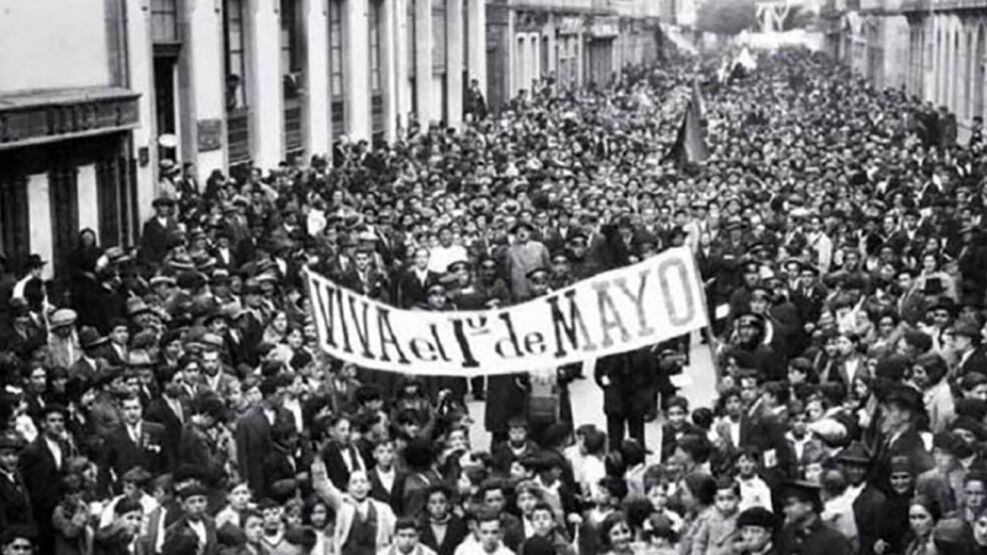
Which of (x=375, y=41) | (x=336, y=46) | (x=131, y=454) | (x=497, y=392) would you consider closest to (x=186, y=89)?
(x=336, y=46)

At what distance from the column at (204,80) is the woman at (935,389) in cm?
1616

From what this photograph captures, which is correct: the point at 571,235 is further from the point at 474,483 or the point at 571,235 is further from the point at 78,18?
the point at 474,483

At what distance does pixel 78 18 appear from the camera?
69.8 ft

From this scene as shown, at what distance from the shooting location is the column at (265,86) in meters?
29.0

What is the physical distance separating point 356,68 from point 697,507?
2678cm

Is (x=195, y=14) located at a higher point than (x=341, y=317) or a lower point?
higher

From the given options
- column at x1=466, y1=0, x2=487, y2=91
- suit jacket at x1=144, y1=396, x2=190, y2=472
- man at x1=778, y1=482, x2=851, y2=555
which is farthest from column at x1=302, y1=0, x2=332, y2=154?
man at x1=778, y1=482, x2=851, y2=555

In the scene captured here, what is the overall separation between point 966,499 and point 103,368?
233 inches

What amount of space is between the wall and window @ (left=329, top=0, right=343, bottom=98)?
41.3 ft

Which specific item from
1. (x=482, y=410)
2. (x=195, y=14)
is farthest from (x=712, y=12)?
(x=482, y=410)

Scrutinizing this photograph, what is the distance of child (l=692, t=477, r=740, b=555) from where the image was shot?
916 centimetres

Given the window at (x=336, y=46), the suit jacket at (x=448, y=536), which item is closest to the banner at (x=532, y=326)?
the suit jacket at (x=448, y=536)

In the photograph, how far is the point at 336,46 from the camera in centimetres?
3478

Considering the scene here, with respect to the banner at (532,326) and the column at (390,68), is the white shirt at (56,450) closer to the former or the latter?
the banner at (532,326)
